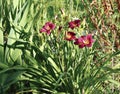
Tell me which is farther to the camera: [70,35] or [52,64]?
[52,64]

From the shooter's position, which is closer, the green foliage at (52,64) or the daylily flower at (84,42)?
the daylily flower at (84,42)

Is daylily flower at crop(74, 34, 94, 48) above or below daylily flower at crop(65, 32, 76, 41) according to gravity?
below

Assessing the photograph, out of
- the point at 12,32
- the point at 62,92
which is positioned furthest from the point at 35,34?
the point at 62,92

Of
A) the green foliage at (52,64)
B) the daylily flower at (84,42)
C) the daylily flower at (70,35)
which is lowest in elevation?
the green foliage at (52,64)

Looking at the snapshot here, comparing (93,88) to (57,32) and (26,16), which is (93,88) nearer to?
(57,32)

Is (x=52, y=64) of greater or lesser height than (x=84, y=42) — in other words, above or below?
below

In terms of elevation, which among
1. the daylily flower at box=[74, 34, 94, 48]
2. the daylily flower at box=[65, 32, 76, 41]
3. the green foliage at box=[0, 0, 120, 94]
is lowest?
the green foliage at box=[0, 0, 120, 94]

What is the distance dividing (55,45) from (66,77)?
32 cm

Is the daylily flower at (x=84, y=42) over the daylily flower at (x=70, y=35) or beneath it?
beneath

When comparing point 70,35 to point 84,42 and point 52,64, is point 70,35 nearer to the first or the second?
point 84,42

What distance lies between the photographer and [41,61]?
2.67 metres

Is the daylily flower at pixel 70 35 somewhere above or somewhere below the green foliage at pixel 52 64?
above

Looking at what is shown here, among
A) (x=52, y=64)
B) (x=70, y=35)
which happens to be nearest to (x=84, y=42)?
(x=70, y=35)

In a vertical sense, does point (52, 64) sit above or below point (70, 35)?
below
